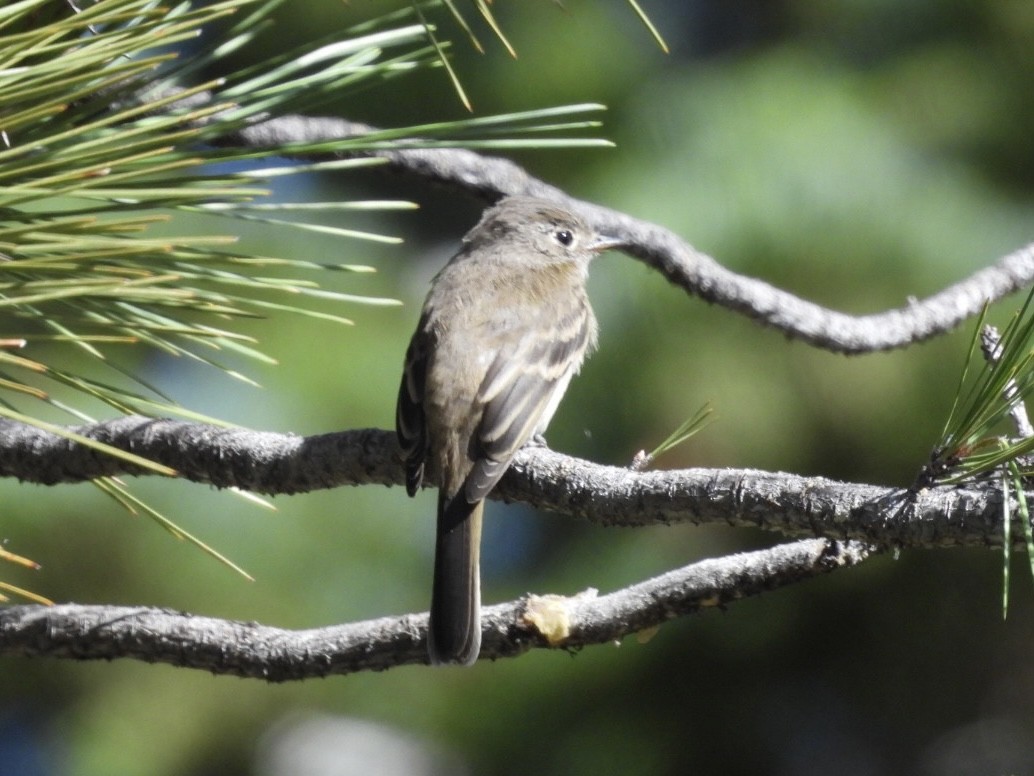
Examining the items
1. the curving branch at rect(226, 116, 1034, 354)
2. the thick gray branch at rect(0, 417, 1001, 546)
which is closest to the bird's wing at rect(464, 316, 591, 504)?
the thick gray branch at rect(0, 417, 1001, 546)

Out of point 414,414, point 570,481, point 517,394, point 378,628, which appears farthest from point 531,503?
point 517,394

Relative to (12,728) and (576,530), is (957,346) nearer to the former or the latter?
(576,530)

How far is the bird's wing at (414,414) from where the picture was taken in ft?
10.3

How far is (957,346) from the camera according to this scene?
5.34 m

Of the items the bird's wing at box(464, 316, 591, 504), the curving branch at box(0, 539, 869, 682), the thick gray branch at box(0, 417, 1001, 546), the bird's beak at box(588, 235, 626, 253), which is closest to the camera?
the thick gray branch at box(0, 417, 1001, 546)

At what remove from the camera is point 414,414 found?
11.1 feet

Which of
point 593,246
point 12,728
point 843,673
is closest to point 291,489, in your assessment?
point 593,246

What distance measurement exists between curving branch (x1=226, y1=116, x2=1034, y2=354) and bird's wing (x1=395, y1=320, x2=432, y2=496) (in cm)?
53

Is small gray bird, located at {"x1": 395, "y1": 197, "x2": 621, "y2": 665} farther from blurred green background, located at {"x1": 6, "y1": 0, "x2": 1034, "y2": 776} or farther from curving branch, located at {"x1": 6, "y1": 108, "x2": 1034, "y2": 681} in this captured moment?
blurred green background, located at {"x1": 6, "y1": 0, "x2": 1034, "y2": 776}

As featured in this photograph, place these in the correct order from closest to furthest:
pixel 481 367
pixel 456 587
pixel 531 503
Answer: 1. pixel 531 503
2. pixel 456 587
3. pixel 481 367

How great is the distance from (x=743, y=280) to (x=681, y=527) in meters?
2.18

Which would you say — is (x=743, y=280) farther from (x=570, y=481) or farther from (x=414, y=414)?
(x=570, y=481)

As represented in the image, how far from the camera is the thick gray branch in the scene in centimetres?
199

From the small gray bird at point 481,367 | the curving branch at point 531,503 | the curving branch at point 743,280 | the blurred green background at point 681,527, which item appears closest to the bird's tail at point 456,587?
the small gray bird at point 481,367
